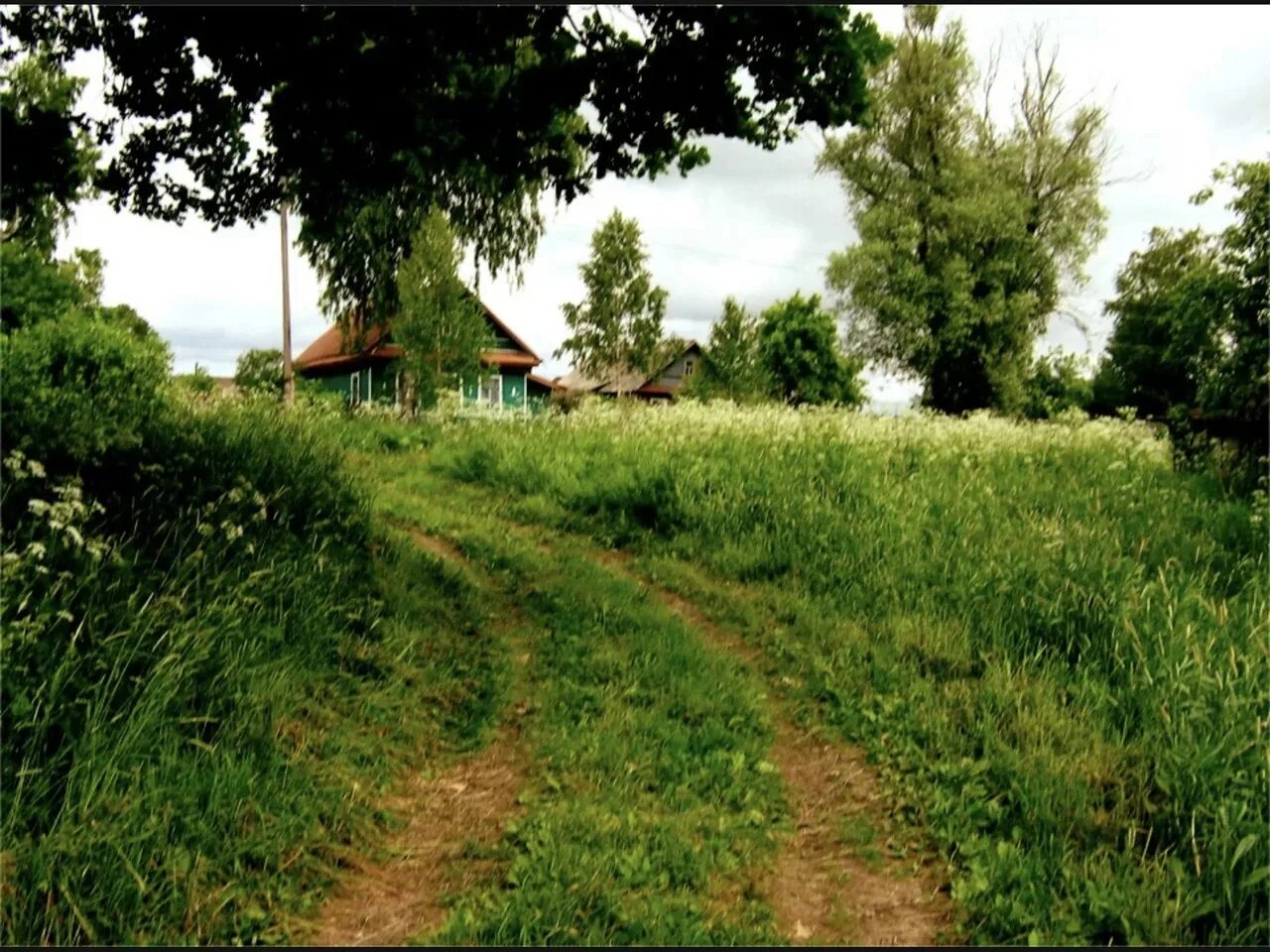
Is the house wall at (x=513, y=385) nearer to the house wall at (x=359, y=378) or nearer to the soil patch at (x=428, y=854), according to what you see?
the house wall at (x=359, y=378)

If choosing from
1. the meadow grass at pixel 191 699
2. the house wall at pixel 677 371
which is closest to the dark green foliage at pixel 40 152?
the meadow grass at pixel 191 699

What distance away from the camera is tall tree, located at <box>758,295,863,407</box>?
41.8 metres

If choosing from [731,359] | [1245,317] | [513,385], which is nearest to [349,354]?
[513,385]

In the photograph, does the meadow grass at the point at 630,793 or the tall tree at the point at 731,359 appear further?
the tall tree at the point at 731,359

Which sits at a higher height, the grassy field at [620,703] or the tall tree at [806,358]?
the tall tree at [806,358]

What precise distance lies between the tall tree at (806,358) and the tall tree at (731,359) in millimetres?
1958

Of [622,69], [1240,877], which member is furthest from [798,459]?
[1240,877]

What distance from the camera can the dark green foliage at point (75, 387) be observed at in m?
5.05

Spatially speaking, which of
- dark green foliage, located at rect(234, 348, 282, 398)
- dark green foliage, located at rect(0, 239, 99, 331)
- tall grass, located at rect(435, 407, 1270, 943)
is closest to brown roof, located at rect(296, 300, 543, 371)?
dark green foliage, located at rect(234, 348, 282, 398)

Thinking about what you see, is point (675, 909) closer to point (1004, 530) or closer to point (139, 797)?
point (139, 797)

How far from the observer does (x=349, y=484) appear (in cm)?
848

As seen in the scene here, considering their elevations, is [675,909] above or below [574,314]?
below

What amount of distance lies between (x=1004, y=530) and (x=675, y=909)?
566cm

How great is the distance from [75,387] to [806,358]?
38836mm
